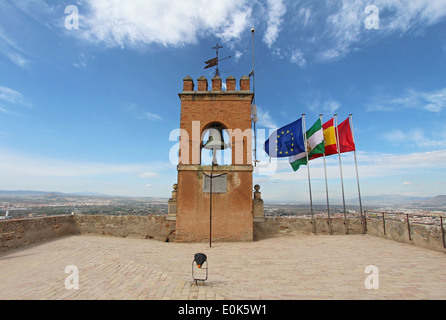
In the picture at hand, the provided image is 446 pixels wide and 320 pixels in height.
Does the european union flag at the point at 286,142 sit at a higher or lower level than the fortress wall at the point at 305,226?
higher

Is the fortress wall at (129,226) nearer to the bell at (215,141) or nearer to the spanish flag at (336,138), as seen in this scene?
the bell at (215,141)

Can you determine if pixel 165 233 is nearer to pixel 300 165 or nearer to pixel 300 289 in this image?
pixel 300 289

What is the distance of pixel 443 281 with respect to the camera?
5.12m

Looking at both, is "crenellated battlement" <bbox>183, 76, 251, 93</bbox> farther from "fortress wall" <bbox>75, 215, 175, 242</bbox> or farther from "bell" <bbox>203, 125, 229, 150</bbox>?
"fortress wall" <bbox>75, 215, 175, 242</bbox>

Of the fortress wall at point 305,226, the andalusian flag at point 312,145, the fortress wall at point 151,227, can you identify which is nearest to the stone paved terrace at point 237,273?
the fortress wall at point 151,227

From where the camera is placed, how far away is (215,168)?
10906 millimetres

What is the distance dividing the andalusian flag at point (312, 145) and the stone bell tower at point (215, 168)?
4.61 m

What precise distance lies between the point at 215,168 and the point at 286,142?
19.4 ft

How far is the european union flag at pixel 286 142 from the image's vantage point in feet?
45.9

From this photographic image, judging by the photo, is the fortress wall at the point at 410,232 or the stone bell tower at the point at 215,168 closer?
the fortress wall at the point at 410,232

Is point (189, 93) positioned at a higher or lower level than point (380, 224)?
higher

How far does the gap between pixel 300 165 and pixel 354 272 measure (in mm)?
8589

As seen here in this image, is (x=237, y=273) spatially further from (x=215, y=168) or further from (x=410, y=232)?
(x=410, y=232)
